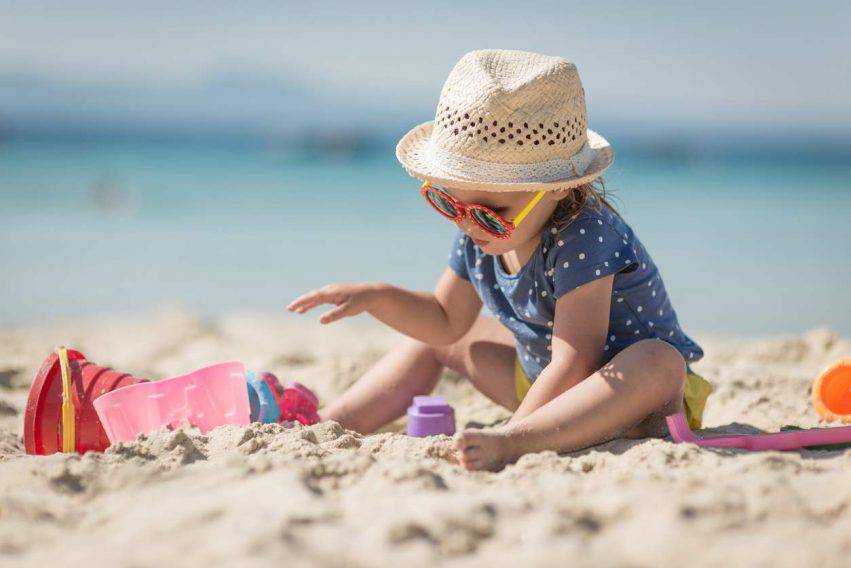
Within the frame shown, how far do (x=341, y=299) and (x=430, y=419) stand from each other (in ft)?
1.40

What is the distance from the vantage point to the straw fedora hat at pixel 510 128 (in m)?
1.97

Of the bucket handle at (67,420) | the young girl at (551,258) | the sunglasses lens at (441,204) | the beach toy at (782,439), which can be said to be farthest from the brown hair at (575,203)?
the bucket handle at (67,420)

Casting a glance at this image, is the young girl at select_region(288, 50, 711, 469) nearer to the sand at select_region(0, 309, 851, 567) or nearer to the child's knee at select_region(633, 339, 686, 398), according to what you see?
the child's knee at select_region(633, 339, 686, 398)

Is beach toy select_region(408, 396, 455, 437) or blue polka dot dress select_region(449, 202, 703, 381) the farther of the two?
beach toy select_region(408, 396, 455, 437)

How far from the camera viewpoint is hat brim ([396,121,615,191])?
1952mm

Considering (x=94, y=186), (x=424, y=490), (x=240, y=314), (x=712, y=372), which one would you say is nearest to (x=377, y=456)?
(x=424, y=490)

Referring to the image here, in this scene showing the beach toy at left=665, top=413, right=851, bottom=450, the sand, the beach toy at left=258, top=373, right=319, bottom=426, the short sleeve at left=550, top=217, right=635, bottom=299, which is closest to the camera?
the sand

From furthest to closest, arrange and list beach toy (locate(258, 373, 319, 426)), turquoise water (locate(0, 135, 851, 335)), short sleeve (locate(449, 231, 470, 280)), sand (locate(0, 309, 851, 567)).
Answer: turquoise water (locate(0, 135, 851, 335))
short sleeve (locate(449, 231, 470, 280))
beach toy (locate(258, 373, 319, 426))
sand (locate(0, 309, 851, 567))

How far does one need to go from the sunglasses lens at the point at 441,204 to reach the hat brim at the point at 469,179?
0.16 feet

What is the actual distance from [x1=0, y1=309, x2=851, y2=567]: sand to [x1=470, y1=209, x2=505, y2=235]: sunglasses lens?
0.53m

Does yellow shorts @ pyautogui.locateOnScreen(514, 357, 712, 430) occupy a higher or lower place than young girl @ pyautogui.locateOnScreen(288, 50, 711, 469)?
lower

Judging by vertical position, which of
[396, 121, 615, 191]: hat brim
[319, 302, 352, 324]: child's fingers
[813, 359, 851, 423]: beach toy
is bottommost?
[813, 359, 851, 423]: beach toy

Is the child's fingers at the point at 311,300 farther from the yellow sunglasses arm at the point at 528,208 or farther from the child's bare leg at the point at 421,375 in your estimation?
the yellow sunglasses arm at the point at 528,208

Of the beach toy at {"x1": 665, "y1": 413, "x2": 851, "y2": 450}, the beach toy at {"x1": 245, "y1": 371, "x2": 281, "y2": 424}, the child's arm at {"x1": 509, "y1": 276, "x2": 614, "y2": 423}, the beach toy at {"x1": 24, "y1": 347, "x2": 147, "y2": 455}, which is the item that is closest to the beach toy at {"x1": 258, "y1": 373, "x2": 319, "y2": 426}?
the beach toy at {"x1": 245, "y1": 371, "x2": 281, "y2": 424}
